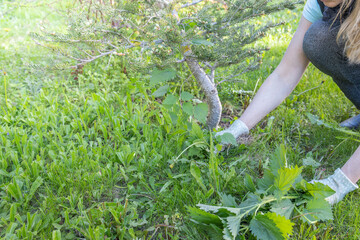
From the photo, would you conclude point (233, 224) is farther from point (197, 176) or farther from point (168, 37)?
point (168, 37)

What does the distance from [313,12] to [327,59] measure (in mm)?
291

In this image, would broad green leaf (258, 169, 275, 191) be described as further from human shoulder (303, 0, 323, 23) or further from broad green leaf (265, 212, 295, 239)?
human shoulder (303, 0, 323, 23)

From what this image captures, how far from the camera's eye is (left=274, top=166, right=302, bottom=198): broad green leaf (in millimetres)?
1300

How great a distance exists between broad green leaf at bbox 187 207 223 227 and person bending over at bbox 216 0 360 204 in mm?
627

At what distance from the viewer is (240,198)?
63.2 inches

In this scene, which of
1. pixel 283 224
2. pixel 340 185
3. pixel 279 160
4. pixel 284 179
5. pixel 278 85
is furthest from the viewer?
pixel 278 85

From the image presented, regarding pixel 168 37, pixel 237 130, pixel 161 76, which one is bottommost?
pixel 237 130

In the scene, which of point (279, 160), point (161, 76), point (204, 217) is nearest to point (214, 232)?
point (204, 217)

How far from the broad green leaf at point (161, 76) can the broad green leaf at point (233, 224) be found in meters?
0.76

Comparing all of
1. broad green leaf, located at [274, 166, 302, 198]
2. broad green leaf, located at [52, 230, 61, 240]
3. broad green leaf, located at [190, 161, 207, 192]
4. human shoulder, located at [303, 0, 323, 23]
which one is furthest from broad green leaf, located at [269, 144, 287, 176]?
broad green leaf, located at [52, 230, 61, 240]

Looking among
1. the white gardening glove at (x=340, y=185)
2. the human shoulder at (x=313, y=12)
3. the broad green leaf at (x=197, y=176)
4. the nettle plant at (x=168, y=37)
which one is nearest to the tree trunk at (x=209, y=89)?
the nettle plant at (x=168, y=37)

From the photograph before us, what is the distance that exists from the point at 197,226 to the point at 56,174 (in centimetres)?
83

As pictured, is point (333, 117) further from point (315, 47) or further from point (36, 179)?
point (36, 179)

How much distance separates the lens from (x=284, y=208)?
138 centimetres
